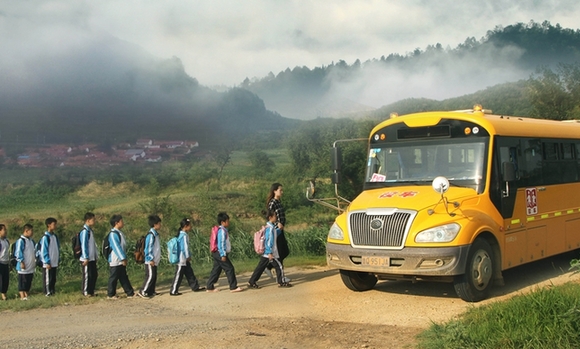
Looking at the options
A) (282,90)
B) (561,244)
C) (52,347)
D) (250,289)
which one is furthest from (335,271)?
(282,90)

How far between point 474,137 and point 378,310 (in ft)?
9.76

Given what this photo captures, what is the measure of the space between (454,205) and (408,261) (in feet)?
3.34

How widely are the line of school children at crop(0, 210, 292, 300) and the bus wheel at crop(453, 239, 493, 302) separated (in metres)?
3.19

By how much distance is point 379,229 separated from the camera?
29.7 ft

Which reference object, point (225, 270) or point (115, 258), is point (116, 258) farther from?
point (225, 270)

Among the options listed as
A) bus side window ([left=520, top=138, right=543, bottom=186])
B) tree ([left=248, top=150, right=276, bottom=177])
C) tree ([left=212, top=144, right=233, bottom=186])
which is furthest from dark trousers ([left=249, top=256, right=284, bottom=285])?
tree ([left=212, top=144, right=233, bottom=186])

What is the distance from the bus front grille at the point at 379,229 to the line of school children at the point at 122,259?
1984mm

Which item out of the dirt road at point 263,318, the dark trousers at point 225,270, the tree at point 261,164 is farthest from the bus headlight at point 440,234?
the tree at point 261,164

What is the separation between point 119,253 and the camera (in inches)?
415

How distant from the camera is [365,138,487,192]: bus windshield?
31.6 feet

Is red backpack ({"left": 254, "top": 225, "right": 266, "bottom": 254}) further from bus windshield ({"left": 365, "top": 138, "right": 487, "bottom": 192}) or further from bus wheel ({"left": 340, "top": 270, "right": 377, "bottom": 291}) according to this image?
bus windshield ({"left": 365, "top": 138, "right": 487, "bottom": 192})

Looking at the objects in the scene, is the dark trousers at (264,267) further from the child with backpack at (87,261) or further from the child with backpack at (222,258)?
the child with backpack at (87,261)

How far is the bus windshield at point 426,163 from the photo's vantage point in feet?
31.6

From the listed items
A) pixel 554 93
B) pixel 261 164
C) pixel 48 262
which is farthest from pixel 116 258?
pixel 261 164
